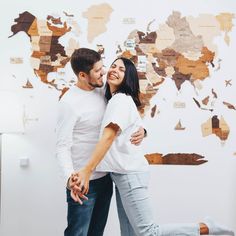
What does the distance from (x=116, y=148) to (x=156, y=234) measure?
491mm

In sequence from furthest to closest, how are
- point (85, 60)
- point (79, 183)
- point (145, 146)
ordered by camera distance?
point (145, 146) → point (85, 60) → point (79, 183)

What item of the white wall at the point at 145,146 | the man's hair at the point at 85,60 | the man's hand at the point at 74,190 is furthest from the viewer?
the white wall at the point at 145,146

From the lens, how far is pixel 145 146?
2.39 metres

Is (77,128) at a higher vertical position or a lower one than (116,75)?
lower

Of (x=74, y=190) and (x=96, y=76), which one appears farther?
(x=96, y=76)

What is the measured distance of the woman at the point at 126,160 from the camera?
64.6 inches

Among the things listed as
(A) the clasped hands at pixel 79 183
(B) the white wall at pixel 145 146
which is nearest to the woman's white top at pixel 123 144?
(A) the clasped hands at pixel 79 183

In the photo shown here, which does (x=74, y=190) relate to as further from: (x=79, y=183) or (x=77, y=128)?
(x=77, y=128)

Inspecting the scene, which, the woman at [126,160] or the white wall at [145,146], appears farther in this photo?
the white wall at [145,146]

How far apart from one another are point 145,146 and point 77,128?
753 mm

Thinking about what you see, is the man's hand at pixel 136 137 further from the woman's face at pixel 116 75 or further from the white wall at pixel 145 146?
the white wall at pixel 145 146

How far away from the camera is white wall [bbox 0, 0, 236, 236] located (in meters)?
2.37

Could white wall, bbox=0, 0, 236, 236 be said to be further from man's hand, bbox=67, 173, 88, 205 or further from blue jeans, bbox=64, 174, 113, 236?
man's hand, bbox=67, 173, 88, 205

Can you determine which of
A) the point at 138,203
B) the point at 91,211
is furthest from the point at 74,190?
the point at 138,203
